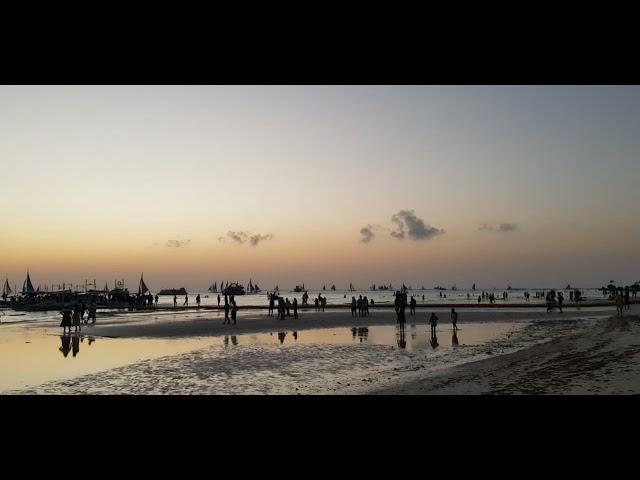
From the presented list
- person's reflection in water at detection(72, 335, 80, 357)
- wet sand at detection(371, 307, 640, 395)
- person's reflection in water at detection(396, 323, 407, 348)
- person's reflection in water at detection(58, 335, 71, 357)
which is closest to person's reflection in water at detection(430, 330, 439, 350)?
person's reflection in water at detection(396, 323, 407, 348)

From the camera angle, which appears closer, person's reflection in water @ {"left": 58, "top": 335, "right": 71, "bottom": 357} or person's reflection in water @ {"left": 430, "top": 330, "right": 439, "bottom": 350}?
person's reflection in water @ {"left": 58, "top": 335, "right": 71, "bottom": 357}

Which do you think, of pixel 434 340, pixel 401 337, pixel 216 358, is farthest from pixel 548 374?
pixel 401 337

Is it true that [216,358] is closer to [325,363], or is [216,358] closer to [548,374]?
[325,363]

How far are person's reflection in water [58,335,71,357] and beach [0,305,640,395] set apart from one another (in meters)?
0.05

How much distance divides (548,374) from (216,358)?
1110cm

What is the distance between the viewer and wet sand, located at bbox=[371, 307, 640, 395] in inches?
424

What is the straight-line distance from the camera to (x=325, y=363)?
16234 millimetres

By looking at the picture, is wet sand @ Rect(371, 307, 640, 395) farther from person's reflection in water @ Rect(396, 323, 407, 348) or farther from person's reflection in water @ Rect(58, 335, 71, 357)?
person's reflection in water @ Rect(58, 335, 71, 357)

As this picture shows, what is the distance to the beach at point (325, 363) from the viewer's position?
476 inches
